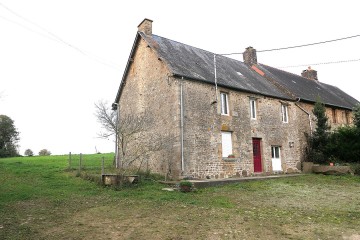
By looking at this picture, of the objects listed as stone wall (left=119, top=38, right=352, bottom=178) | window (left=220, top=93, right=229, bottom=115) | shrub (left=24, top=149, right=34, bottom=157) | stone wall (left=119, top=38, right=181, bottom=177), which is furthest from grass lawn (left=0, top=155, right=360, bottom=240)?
shrub (left=24, top=149, right=34, bottom=157)

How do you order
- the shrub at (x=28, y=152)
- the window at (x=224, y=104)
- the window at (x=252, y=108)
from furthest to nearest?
the shrub at (x=28, y=152) < the window at (x=252, y=108) < the window at (x=224, y=104)

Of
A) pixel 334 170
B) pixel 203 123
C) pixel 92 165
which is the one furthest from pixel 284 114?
pixel 92 165

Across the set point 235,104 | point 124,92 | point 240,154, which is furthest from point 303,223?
point 124,92

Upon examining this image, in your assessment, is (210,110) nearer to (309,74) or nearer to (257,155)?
(257,155)

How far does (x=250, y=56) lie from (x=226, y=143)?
1143 centimetres

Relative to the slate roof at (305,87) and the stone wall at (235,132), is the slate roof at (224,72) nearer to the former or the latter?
the slate roof at (305,87)

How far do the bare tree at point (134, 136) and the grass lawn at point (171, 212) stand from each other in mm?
2476

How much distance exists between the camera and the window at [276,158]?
1793cm

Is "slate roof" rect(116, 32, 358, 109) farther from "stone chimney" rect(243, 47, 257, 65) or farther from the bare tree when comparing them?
the bare tree

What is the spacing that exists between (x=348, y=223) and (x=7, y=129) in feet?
140

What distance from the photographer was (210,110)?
49.3 ft

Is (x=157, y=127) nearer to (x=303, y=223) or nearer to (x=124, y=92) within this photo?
(x=124, y=92)

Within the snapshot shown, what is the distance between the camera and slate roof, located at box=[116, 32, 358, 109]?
51.2ft

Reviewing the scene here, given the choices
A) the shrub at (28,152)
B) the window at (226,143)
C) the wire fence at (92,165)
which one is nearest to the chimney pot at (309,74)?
the window at (226,143)
